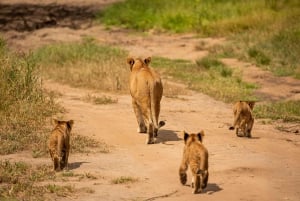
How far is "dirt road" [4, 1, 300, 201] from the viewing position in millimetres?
10430

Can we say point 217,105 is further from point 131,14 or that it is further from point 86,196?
point 131,14

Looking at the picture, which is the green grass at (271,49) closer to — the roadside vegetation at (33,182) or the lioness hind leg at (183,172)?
A: the lioness hind leg at (183,172)

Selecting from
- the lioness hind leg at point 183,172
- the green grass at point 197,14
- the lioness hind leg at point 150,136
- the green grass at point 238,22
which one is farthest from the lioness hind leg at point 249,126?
the green grass at point 197,14

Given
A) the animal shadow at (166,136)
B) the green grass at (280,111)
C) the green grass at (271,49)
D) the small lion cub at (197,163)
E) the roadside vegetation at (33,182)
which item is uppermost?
the green grass at (271,49)

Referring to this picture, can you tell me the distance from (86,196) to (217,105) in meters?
7.39

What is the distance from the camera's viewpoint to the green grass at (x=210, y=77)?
1838cm

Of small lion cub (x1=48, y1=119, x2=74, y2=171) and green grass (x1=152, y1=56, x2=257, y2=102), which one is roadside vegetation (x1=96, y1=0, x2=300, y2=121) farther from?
small lion cub (x1=48, y1=119, x2=74, y2=171)

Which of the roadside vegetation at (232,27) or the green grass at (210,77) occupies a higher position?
the roadside vegetation at (232,27)

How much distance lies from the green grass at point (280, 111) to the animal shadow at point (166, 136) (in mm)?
2556

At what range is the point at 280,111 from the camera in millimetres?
16500

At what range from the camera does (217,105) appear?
17156mm

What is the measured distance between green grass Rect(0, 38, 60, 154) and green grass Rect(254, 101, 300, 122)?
13.3 feet

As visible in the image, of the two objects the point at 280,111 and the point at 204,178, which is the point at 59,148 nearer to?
the point at 204,178

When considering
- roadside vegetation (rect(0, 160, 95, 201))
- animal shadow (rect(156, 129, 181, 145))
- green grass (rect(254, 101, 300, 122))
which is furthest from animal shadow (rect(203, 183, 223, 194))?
green grass (rect(254, 101, 300, 122))
